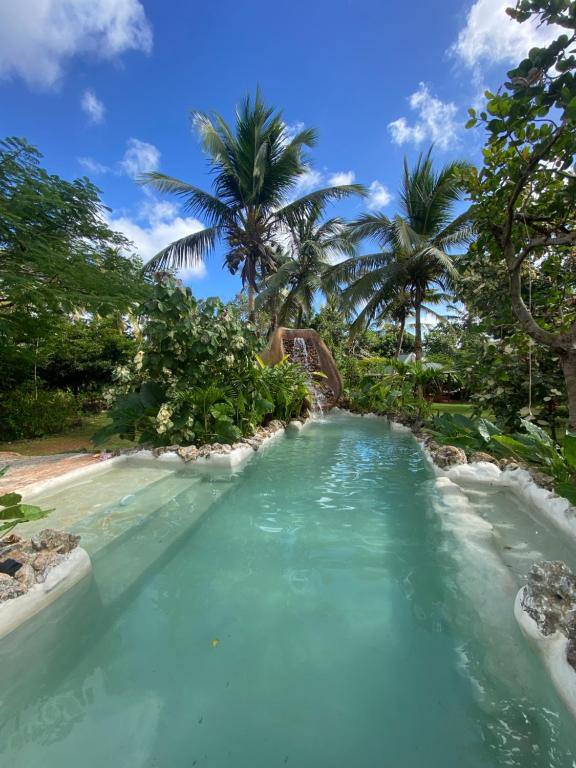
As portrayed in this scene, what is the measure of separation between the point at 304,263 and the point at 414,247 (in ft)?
18.8

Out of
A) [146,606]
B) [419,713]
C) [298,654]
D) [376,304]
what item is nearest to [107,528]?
[146,606]

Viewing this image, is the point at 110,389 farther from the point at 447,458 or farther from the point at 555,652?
the point at 555,652

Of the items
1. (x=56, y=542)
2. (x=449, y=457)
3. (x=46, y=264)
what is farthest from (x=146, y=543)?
(x=46, y=264)

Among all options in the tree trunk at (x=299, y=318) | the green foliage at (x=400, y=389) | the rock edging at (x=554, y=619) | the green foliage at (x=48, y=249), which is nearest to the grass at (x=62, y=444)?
the green foliage at (x=48, y=249)

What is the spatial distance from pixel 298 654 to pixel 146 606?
1001 mm

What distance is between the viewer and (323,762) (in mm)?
1240

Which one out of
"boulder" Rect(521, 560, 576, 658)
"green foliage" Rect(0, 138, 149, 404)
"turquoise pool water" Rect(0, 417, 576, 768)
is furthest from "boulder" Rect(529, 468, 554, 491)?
"green foliage" Rect(0, 138, 149, 404)

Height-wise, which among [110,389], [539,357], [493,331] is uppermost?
[493,331]

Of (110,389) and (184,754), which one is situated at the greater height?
(110,389)

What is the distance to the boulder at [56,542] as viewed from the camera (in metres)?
2.35

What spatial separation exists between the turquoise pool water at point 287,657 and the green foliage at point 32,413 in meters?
6.22

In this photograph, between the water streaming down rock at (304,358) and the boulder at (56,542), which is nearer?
the boulder at (56,542)

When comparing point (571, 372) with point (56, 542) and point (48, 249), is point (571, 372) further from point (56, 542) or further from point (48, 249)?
point (48, 249)

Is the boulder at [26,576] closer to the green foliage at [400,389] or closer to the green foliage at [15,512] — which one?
the green foliage at [15,512]
